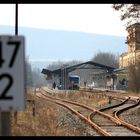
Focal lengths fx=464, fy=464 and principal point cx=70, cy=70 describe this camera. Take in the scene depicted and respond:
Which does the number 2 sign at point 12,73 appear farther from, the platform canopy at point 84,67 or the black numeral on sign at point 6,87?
the platform canopy at point 84,67

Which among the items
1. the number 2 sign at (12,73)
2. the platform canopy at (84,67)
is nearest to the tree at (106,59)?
the platform canopy at (84,67)

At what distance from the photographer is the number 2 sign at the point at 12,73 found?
8.44 feet

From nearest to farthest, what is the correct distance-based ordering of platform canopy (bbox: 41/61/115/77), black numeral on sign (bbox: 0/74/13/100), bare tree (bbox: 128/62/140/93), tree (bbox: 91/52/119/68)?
black numeral on sign (bbox: 0/74/13/100) → bare tree (bbox: 128/62/140/93) → platform canopy (bbox: 41/61/115/77) → tree (bbox: 91/52/119/68)

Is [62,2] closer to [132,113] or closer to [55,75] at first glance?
[132,113]

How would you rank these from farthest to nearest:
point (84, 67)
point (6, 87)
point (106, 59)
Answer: point (106, 59) < point (84, 67) < point (6, 87)

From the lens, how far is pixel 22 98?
2.58m

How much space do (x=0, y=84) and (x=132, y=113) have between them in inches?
1020

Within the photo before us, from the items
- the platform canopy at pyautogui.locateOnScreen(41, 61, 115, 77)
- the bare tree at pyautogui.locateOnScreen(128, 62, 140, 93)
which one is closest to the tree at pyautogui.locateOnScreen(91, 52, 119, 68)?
the platform canopy at pyautogui.locateOnScreen(41, 61, 115, 77)

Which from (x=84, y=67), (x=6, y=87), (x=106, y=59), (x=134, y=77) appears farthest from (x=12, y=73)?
(x=106, y=59)

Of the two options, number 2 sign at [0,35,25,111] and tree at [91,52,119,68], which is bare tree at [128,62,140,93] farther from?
tree at [91,52,119,68]

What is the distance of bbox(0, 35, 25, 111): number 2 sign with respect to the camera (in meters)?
2.57

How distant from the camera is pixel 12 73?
2588 millimetres

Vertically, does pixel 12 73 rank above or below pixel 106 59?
below

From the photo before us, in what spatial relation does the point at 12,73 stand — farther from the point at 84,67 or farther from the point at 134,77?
the point at 84,67
